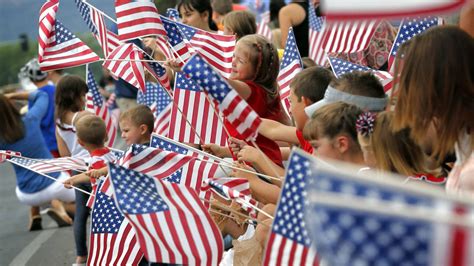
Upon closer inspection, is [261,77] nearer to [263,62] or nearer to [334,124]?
[263,62]

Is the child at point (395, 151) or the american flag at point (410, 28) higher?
the child at point (395, 151)

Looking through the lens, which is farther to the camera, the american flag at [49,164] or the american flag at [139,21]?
the american flag at [49,164]

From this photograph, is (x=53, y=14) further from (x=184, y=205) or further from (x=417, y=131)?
(x=417, y=131)

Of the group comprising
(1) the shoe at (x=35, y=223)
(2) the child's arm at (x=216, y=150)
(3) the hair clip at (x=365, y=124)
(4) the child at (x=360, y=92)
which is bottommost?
(1) the shoe at (x=35, y=223)

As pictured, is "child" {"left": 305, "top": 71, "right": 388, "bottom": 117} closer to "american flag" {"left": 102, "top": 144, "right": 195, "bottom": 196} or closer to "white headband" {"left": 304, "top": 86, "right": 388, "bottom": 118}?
"white headband" {"left": 304, "top": 86, "right": 388, "bottom": 118}

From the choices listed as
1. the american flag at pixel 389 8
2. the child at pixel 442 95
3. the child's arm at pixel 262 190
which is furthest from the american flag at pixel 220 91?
the american flag at pixel 389 8

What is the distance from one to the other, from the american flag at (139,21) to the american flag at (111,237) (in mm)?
1038

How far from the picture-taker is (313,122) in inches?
215

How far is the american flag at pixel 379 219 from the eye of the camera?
2721 mm

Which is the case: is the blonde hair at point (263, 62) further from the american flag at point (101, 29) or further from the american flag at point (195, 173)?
the american flag at point (101, 29)

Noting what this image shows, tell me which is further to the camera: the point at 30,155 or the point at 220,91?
the point at 30,155

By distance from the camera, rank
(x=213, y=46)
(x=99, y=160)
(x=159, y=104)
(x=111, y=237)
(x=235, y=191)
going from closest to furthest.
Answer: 1. (x=235, y=191)
2. (x=111, y=237)
3. (x=213, y=46)
4. (x=99, y=160)
5. (x=159, y=104)

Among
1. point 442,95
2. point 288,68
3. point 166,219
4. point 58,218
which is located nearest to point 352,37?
point 288,68

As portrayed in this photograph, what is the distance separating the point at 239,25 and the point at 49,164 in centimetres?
212
